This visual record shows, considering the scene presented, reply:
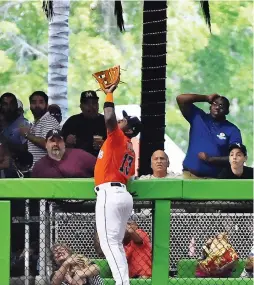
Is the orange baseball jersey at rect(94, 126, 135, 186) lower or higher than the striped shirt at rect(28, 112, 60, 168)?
lower

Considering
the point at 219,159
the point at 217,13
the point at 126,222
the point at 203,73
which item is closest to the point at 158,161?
the point at 219,159

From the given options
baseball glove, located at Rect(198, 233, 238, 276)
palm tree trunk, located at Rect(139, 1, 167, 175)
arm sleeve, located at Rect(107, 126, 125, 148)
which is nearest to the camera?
arm sleeve, located at Rect(107, 126, 125, 148)

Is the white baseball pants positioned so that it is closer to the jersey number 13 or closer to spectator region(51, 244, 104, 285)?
the jersey number 13

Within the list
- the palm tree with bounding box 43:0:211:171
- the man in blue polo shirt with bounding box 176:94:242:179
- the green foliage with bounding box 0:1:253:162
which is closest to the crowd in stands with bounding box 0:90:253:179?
the man in blue polo shirt with bounding box 176:94:242:179

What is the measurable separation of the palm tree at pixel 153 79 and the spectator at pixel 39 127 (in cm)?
119

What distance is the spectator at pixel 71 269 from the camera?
11.2m

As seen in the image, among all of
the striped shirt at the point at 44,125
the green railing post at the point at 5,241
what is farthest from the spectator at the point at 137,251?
the striped shirt at the point at 44,125

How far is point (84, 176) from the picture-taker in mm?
12742

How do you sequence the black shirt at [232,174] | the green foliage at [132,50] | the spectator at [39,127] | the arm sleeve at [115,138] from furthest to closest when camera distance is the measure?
the green foliage at [132,50]
the spectator at [39,127]
the black shirt at [232,174]
the arm sleeve at [115,138]

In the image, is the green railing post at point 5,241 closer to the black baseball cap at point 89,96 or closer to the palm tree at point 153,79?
the black baseball cap at point 89,96

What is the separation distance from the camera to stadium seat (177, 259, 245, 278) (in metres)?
11.3

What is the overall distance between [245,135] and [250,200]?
986 inches

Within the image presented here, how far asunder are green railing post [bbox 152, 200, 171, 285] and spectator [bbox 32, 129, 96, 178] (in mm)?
1697

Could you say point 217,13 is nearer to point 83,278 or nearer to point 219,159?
point 219,159
